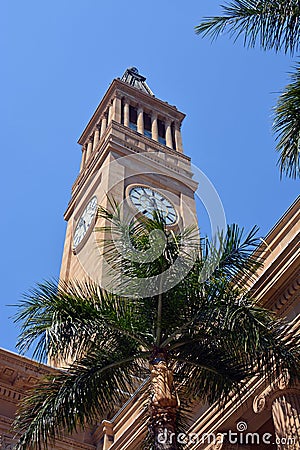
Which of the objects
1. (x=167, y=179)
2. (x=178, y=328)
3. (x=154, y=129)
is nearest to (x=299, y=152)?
(x=178, y=328)

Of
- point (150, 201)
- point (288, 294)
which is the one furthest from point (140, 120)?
point (288, 294)

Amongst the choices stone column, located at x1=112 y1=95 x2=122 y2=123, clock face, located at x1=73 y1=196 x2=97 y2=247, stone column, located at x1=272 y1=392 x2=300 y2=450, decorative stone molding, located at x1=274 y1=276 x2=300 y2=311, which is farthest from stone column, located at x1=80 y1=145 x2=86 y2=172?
stone column, located at x1=272 y1=392 x2=300 y2=450

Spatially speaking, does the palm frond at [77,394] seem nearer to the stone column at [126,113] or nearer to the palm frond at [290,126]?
the palm frond at [290,126]

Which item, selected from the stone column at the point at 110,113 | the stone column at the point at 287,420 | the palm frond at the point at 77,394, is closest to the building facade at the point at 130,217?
the stone column at the point at 287,420

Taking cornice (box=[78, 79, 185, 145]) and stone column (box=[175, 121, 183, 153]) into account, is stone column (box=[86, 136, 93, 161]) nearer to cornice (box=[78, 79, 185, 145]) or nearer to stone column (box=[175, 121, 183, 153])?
cornice (box=[78, 79, 185, 145])

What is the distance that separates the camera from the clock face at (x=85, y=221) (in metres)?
40.3

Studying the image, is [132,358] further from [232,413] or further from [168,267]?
[232,413]

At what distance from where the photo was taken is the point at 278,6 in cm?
1298

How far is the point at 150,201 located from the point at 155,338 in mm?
29091

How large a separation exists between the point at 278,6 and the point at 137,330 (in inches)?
286

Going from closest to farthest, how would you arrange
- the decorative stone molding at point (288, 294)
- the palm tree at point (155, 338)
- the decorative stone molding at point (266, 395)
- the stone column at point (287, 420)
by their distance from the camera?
the palm tree at point (155, 338), the stone column at point (287, 420), the decorative stone molding at point (266, 395), the decorative stone molding at point (288, 294)

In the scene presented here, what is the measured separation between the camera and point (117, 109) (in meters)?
49.7

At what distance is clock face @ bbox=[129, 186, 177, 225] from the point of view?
39.6 metres

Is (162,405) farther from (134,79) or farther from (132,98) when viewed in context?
(134,79)
